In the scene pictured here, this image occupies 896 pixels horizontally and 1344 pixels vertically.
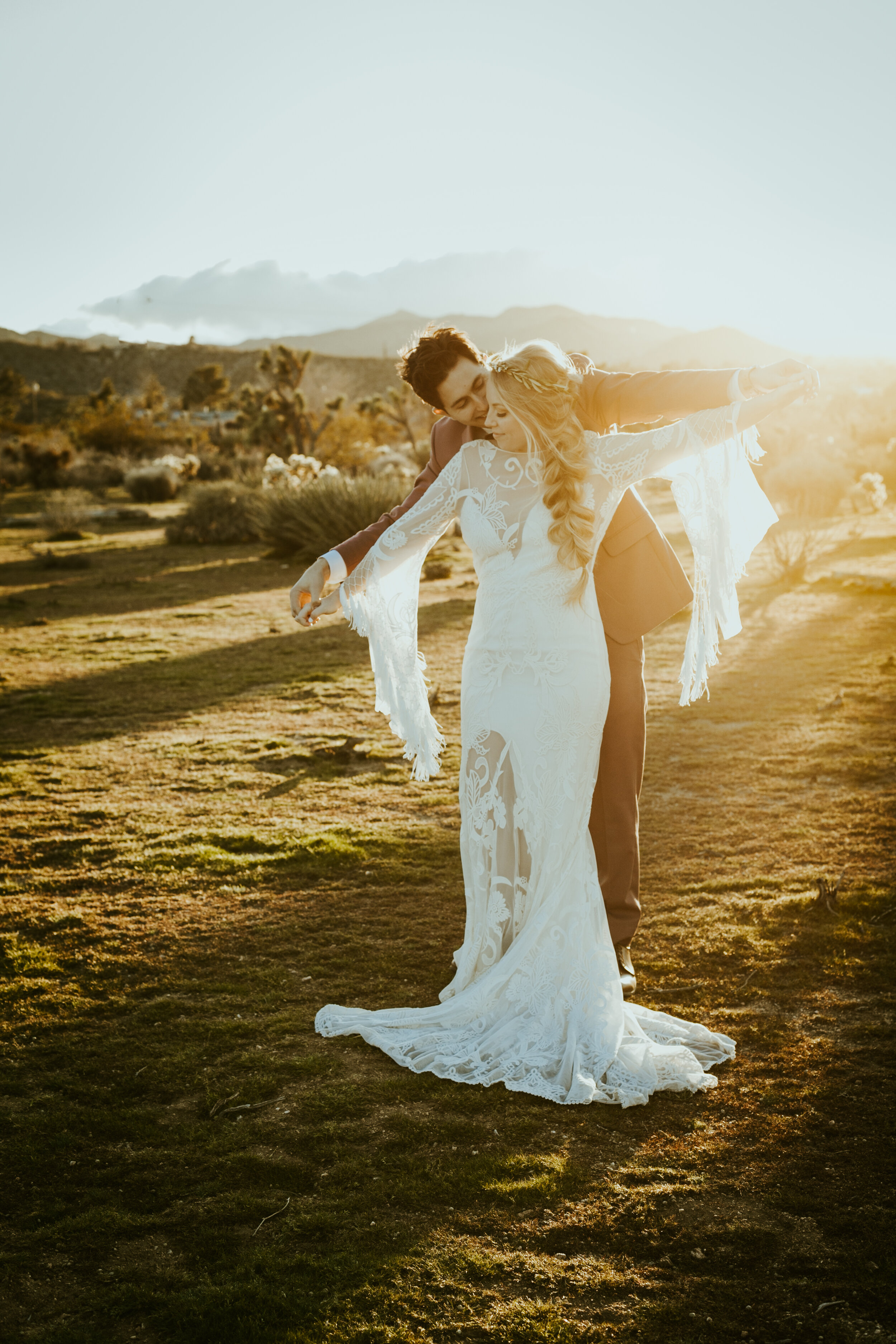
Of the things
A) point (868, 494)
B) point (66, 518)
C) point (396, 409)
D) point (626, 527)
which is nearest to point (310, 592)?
point (626, 527)

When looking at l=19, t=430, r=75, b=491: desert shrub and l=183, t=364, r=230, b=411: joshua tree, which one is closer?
l=19, t=430, r=75, b=491: desert shrub

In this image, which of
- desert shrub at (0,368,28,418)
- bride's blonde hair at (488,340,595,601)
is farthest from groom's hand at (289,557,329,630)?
desert shrub at (0,368,28,418)

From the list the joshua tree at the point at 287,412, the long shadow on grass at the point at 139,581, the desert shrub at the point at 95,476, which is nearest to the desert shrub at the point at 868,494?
the long shadow on grass at the point at 139,581

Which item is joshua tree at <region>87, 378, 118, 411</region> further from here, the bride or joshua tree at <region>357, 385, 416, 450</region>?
the bride

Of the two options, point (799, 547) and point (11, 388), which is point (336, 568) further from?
point (11, 388)

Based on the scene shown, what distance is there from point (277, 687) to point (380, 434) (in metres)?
34.7

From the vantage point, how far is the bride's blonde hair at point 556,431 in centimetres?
303

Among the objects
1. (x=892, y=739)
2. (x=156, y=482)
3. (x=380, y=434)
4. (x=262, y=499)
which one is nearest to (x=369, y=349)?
(x=380, y=434)

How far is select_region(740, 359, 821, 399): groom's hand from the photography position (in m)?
3.03

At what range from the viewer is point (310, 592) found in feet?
11.3

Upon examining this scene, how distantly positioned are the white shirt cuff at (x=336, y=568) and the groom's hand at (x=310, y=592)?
0.03 metres

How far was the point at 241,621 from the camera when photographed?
465 inches

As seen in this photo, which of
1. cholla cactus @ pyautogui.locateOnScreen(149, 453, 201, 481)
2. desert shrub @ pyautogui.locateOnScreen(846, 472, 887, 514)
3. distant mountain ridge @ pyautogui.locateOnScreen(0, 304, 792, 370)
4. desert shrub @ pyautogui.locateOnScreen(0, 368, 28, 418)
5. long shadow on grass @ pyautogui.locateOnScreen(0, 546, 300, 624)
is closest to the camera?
long shadow on grass @ pyautogui.locateOnScreen(0, 546, 300, 624)

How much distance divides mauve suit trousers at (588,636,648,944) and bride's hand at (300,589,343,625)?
961 mm
